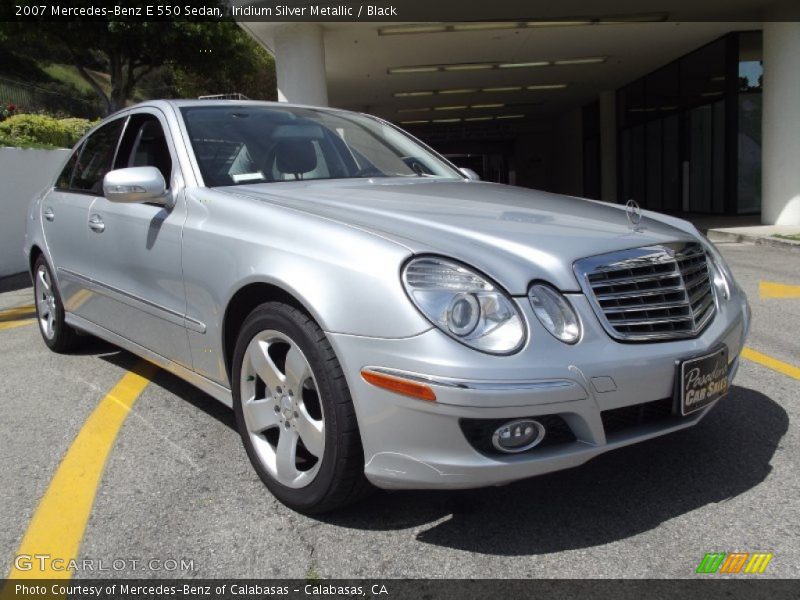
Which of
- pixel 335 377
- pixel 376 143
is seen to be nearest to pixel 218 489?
pixel 335 377

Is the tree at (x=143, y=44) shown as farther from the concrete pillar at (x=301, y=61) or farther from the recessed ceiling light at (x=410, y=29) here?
the recessed ceiling light at (x=410, y=29)

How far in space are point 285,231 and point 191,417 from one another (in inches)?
59.1

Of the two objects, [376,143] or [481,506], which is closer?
[481,506]

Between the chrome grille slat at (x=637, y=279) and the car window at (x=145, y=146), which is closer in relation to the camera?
the chrome grille slat at (x=637, y=279)

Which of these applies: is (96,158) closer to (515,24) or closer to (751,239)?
(751,239)

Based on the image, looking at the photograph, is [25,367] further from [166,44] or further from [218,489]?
[166,44]

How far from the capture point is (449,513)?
106 inches

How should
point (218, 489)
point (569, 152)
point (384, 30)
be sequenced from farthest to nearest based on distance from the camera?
point (569, 152) → point (384, 30) → point (218, 489)

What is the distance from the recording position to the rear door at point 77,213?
4.29 m

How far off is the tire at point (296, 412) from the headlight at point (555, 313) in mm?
650

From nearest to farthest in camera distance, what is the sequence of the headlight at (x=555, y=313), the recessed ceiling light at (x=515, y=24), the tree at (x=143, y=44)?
1. the headlight at (x=555, y=313)
2. the recessed ceiling light at (x=515, y=24)
3. the tree at (x=143, y=44)

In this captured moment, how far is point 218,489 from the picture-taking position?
2.96 m

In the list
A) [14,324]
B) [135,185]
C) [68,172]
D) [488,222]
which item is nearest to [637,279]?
[488,222]

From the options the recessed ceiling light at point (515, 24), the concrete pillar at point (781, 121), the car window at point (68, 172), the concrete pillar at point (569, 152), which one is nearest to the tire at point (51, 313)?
the car window at point (68, 172)
